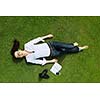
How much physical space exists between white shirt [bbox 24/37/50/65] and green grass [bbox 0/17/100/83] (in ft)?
0.17

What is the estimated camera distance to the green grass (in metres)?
3.30

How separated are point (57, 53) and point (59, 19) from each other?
0.34 m

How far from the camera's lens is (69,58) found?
330 cm

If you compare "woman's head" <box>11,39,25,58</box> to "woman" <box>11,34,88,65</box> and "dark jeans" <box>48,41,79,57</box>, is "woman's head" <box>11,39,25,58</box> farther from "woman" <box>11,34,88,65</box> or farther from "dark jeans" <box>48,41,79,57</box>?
"dark jeans" <box>48,41,79,57</box>

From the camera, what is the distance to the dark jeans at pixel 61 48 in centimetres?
329

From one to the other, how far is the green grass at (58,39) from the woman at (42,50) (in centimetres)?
4

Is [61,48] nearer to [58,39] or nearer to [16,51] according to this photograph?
[58,39]

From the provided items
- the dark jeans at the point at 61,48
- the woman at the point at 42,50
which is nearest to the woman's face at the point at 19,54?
the woman at the point at 42,50

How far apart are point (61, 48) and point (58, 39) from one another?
0.31 feet

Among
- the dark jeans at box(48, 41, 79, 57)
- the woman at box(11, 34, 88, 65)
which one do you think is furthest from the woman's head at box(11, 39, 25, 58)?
the dark jeans at box(48, 41, 79, 57)

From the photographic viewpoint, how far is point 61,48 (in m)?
3.30
